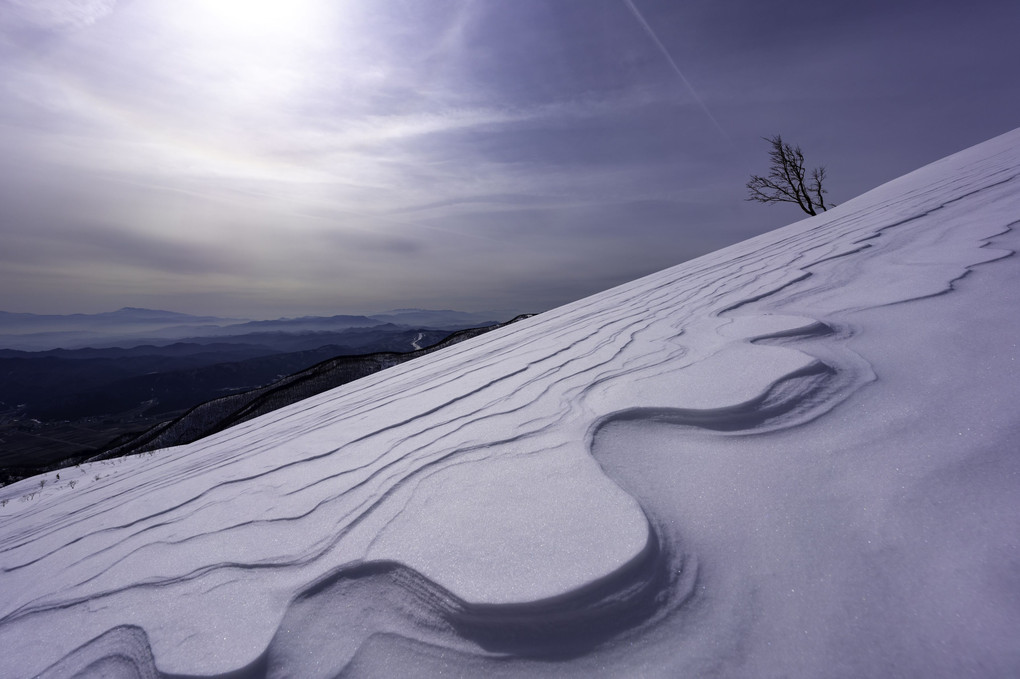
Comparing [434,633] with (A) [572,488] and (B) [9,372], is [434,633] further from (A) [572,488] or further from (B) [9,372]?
(B) [9,372]

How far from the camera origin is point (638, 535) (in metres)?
0.82

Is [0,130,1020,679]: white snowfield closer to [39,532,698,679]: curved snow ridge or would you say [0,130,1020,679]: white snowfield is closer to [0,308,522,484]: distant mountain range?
[39,532,698,679]: curved snow ridge

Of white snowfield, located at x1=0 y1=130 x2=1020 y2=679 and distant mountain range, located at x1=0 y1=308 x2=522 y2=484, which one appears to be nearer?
white snowfield, located at x1=0 y1=130 x2=1020 y2=679

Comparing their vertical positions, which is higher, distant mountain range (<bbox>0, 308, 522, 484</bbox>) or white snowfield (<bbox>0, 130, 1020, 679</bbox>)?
distant mountain range (<bbox>0, 308, 522, 484</bbox>)

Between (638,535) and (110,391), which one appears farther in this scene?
(110,391)

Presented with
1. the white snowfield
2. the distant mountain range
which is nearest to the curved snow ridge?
the white snowfield

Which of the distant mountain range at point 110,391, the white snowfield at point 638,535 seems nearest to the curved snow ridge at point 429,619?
the white snowfield at point 638,535

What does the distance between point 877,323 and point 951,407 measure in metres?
0.67

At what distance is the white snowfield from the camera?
66 centimetres

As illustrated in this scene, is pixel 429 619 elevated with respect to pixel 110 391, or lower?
lower

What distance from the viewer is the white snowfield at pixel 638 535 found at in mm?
658

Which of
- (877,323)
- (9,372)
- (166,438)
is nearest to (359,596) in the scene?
(877,323)

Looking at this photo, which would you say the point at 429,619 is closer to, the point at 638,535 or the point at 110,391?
the point at 638,535

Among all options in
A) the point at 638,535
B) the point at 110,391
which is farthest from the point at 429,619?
the point at 110,391
